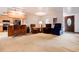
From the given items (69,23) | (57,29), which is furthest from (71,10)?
(57,29)

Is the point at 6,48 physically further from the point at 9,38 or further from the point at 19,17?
the point at 19,17

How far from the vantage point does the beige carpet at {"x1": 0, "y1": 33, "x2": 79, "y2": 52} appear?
291 cm

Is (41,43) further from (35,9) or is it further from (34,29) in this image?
(35,9)

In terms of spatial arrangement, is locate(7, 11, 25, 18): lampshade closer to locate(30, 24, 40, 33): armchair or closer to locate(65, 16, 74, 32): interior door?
locate(30, 24, 40, 33): armchair

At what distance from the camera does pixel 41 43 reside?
2.96m

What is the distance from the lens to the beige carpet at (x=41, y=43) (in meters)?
2.91

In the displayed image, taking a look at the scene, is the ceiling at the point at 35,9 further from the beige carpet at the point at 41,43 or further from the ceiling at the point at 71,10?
the beige carpet at the point at 41,43

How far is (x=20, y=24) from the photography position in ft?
9.85

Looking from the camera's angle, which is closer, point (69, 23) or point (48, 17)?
point (48, 17)

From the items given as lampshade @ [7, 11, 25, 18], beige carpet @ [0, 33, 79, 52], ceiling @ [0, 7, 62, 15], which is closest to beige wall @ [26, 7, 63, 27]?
ceiling @ [0, 7, 62, 15]

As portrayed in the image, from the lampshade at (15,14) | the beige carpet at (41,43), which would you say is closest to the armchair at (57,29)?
the beige carpet at (41,43)
